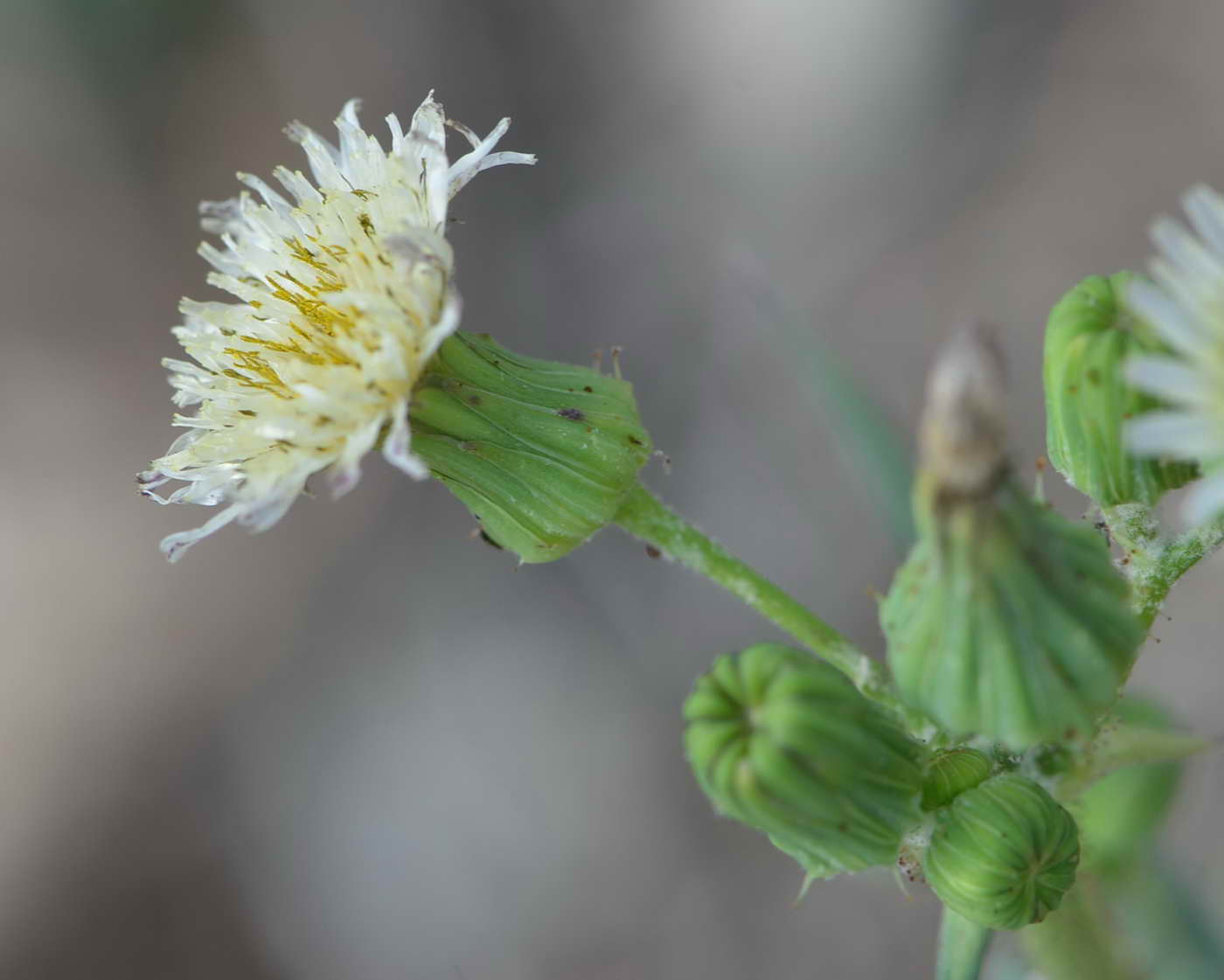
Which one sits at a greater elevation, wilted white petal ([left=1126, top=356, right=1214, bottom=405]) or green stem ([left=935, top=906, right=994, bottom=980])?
wilted white petal ([left=1126, top=356, right=1214, bottom=405])

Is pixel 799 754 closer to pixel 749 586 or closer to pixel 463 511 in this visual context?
pixel 749 586

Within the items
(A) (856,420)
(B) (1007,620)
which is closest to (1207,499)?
(B) (1007,620)

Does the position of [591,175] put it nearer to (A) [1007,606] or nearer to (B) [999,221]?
(B) [999,221]

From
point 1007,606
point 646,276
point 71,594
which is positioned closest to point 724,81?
point 646,276

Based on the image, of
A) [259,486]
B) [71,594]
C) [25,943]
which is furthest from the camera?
[71,594]

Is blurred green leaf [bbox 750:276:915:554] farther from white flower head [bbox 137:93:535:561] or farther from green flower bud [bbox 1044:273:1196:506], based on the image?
white flower head [bbox 137:93:535:561]

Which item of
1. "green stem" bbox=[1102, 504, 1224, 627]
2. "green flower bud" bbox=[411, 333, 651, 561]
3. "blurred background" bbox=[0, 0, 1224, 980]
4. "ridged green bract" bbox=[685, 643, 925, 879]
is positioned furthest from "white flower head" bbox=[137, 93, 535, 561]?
"blurred background" bbox=[0, 0, 1224, 980]

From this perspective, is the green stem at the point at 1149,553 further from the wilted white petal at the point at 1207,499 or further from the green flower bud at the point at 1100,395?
the wilted white petal at the point at 1207,499
